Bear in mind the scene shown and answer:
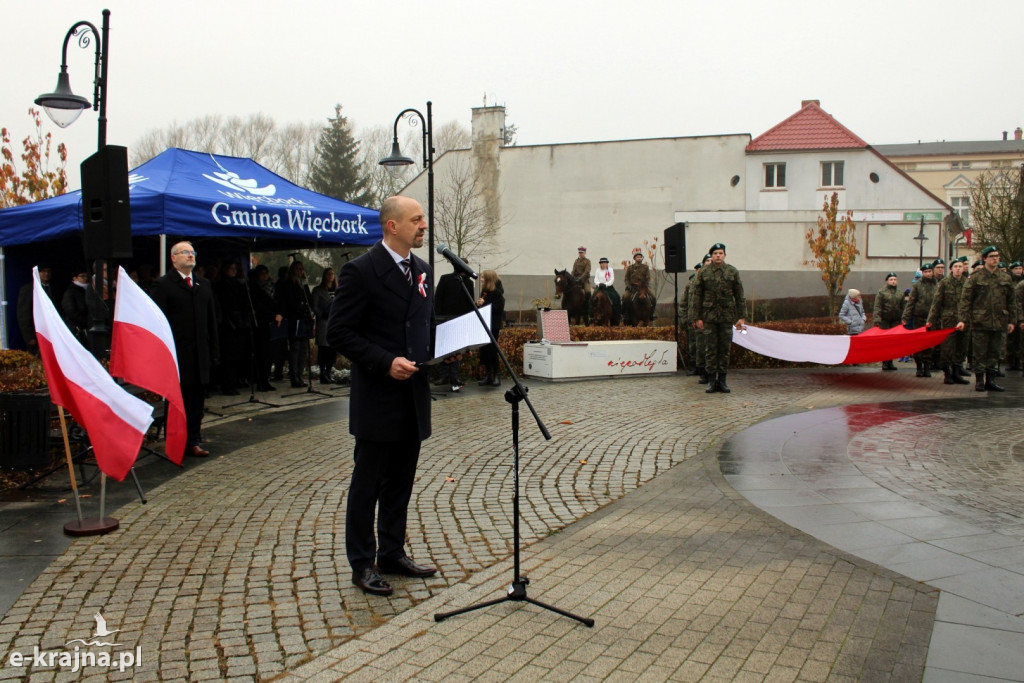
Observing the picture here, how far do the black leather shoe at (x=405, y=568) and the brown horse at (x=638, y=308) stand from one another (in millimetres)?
15830

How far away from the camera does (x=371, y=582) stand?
4234 millimetres

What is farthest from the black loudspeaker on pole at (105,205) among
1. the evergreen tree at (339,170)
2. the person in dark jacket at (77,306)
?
the evergreen tree at (339,170)

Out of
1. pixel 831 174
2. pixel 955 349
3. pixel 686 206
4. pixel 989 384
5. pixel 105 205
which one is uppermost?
pixel 831 174

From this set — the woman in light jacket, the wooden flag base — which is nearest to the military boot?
the woman in light jacket

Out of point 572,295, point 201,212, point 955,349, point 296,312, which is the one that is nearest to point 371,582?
point 201,212

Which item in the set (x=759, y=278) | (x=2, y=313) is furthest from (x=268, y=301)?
(x=759, y=278)

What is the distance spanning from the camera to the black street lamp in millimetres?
9234

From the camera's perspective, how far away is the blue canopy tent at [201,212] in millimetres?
9930

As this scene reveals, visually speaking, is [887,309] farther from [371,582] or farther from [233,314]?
[371,582]

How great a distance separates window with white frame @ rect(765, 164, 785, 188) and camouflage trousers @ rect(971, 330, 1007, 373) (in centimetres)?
2512

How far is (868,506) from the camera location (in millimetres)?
5895

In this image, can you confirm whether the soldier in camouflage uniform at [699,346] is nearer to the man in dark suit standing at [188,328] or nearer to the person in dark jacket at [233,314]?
the person in dark jacket at [233,314]

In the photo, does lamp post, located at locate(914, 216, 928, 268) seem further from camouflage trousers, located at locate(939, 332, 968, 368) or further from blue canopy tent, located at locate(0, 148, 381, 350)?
blue canopy tent, located at locate(0, 148, 381, 350)

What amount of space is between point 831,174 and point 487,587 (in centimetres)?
3603
